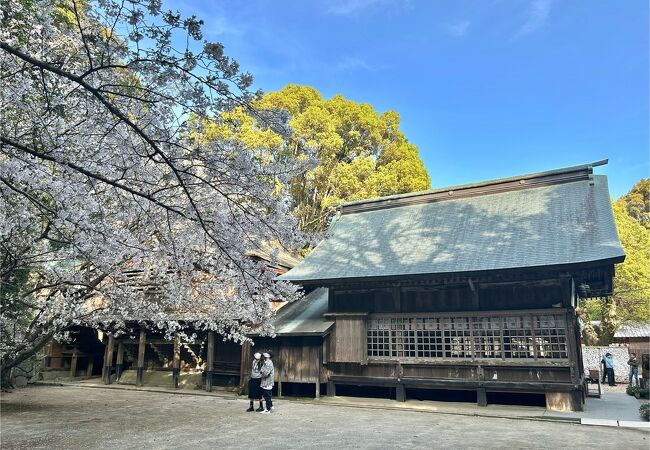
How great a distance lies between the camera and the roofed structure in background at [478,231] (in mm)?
12570

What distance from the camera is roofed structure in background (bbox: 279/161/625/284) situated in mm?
12570

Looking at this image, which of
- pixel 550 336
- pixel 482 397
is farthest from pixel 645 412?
pixel 482 397

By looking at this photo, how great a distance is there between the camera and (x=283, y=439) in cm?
841

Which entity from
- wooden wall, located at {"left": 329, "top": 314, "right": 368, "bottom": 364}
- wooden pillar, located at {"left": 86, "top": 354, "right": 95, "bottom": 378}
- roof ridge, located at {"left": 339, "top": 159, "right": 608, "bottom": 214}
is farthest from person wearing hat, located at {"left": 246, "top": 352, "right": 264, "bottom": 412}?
wooden pillar, located at {"left": 86, "top": 354, "right": 95, "bottom": 378}

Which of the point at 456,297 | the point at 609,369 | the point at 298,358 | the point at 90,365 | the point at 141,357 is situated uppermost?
the point at 456,297

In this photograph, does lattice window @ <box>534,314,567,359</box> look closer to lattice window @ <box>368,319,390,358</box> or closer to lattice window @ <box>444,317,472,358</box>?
lattice window @ <box>444,317,472,358</box>

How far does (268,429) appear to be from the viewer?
9.47m

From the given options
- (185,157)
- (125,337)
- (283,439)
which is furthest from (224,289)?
(125,337)

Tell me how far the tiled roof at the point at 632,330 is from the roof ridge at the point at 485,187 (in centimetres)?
1606

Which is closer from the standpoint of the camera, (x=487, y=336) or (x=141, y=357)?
(x=487, y=336)

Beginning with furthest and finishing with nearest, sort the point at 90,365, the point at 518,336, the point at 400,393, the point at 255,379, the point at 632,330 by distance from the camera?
the point at 632,330, the point at 90,365, the point at 400,393, the point at 518,336, the point at 255,379

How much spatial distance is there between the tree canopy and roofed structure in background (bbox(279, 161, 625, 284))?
7.19m

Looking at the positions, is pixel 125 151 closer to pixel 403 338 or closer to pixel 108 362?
pixel 403 338

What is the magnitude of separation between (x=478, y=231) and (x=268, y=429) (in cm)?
923
